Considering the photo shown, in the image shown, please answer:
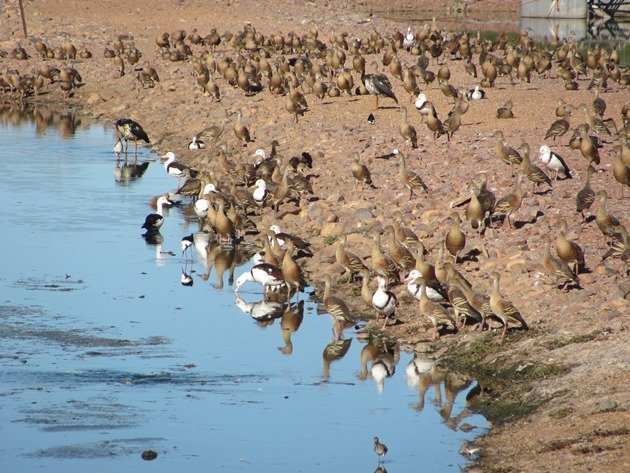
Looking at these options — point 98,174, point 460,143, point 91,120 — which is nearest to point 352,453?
point 460,143

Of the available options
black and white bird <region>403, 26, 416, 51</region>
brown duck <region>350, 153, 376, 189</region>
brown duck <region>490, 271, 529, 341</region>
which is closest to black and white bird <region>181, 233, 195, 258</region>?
brown duck <region>350, 153, 376, 189</region>

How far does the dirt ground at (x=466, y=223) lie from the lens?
33.3 ft

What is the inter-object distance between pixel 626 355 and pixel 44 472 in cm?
515

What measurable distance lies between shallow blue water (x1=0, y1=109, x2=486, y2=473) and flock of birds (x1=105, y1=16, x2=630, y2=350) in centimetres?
81

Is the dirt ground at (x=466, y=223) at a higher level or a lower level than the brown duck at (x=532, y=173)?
lower

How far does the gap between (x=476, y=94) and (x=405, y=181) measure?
9.03 metres

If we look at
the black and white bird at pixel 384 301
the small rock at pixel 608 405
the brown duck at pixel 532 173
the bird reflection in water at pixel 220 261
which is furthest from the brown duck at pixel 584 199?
the small rock at pixel 608 405

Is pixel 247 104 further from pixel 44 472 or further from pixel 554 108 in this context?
pixel 44 472

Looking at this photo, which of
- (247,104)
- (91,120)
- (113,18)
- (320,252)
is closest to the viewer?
(320,252)

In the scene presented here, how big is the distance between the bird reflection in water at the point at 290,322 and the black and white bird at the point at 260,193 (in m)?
4.40

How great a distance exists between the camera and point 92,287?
1577 cm

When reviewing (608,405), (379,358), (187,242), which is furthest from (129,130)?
(608,405)

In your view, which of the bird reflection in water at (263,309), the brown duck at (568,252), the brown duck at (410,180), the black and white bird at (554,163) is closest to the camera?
the brown duck at (568,252)

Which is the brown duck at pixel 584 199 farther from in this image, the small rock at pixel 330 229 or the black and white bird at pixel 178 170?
the black and white bird at pixel 178 170
